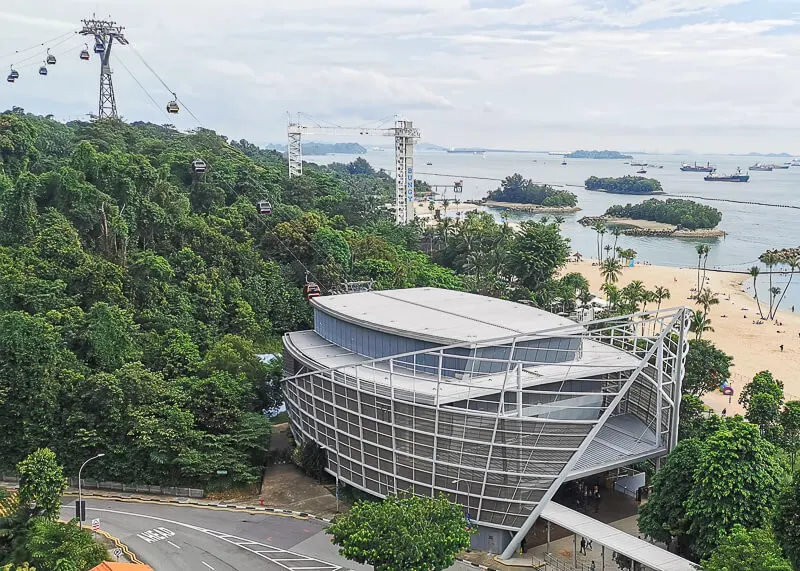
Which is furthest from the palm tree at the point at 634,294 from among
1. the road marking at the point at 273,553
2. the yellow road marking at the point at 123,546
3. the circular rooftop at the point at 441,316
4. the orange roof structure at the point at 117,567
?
the orange roof structure at the point at 117,567

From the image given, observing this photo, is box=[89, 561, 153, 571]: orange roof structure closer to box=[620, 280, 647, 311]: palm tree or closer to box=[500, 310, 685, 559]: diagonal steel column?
box=[500, 310, 685, 559]: diagonal steel column

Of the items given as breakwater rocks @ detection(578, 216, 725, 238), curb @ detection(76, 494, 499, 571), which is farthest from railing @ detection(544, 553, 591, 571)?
breakwater rocks @ detection(578, 216, 725, 238)

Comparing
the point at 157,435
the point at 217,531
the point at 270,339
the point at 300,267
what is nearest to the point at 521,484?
the point at 217,531

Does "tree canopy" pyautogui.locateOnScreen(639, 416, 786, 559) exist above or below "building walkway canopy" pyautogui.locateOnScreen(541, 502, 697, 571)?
above

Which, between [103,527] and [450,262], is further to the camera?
[450,262]

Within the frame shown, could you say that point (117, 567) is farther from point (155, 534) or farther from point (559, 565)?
point (559, 565)

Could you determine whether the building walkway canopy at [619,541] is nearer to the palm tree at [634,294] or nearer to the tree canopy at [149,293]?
the tree canopy at [149,293]

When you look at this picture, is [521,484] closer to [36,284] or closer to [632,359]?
[632,359]
